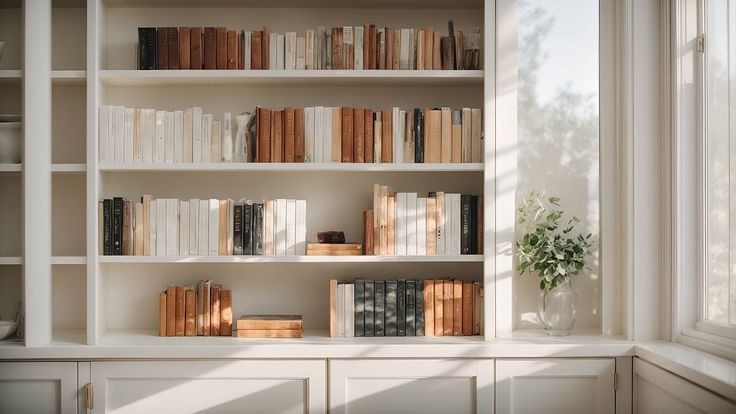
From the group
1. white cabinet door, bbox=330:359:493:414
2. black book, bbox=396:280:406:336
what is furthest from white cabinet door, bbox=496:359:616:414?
black book, bbox=396:280:406:336

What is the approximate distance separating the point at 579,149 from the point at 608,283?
611 mm

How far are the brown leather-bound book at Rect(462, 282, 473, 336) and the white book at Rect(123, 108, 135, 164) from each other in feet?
5.00

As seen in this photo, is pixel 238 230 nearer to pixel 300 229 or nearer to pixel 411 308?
pixel 300 229

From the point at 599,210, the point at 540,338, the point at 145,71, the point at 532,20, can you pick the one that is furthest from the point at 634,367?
the point at 145,71

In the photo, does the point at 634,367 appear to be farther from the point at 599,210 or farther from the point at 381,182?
the point at 381,182

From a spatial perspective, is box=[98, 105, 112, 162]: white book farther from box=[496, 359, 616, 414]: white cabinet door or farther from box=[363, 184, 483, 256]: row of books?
box=[496, 359, 616, 414]: white cabinet door

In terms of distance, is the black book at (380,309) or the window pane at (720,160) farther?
the black book at (380,309)

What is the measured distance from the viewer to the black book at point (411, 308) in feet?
9.53

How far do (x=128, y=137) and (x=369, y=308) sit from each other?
1249mm

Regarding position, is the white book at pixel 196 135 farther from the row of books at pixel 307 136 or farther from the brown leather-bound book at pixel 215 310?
the brown leather-bound book at pixel 215 310

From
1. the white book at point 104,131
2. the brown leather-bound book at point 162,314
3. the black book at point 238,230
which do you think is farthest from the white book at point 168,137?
the brown leather-bound book at point 162,314

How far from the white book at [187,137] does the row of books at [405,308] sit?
845 millimetres

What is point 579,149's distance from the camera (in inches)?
121

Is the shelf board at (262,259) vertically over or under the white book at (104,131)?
under
